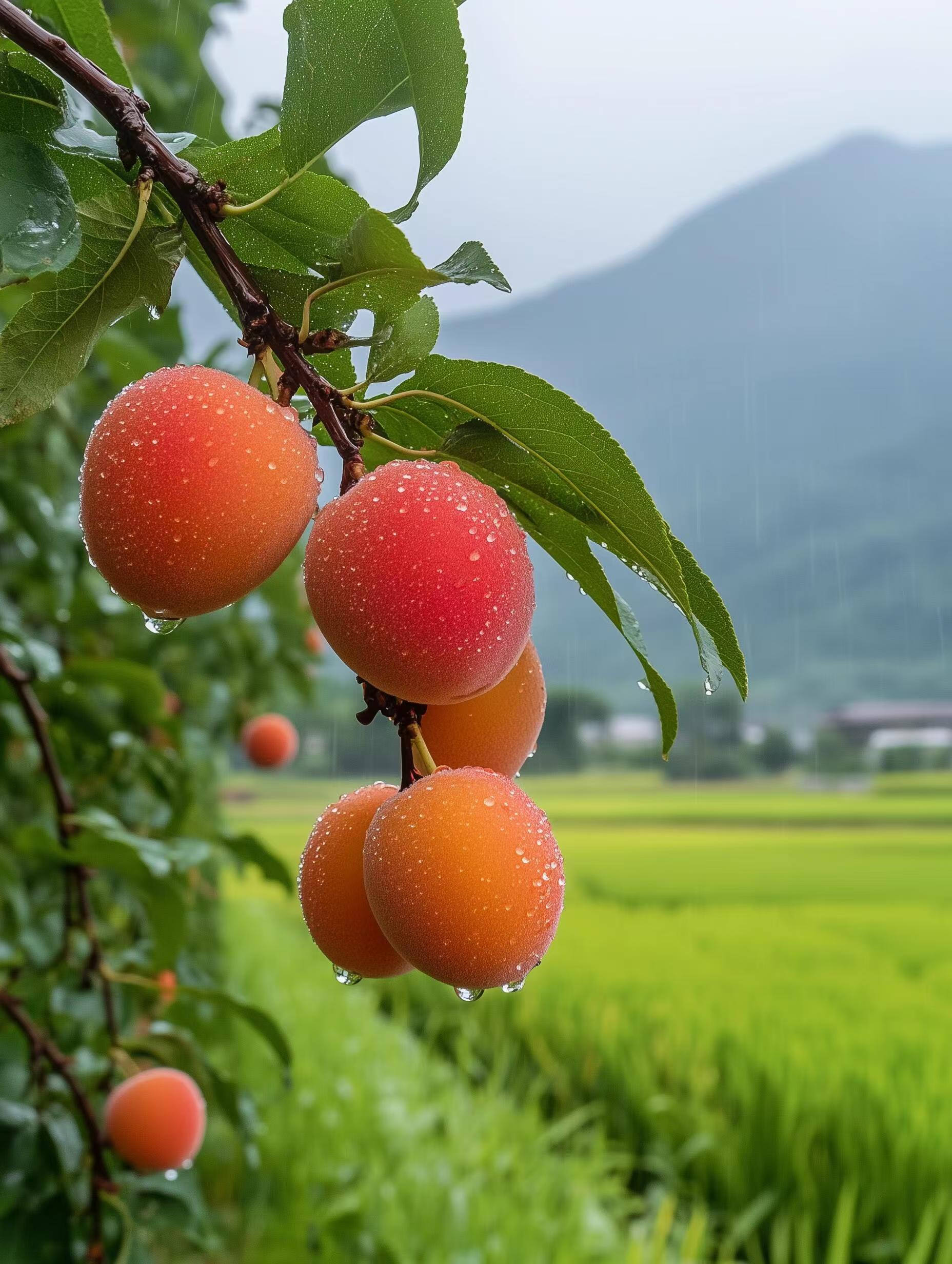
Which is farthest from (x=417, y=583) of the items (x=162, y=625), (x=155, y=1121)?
(x=155, y=1121)

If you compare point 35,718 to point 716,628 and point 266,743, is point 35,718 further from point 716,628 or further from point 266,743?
point 266,743

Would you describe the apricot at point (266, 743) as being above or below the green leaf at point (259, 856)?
above

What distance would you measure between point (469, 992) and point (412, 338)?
0.18 metres

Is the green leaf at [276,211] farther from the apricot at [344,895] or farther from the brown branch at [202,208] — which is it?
the apricot at [344,895]

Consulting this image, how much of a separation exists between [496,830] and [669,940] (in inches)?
173

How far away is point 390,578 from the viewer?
27 centimetres

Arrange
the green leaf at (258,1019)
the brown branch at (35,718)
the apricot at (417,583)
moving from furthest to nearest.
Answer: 1. the green leaf at (258,1019)
2. the brown branch at (35,718)
3. the apricot at (417,583)

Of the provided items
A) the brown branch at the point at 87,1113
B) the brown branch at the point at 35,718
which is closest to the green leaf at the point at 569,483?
the brown branch at the point at 35,718

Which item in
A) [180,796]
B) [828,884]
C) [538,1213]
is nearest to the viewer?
[180,796]

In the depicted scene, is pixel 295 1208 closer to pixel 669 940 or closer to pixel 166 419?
pixel 166 419

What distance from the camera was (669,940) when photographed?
4.45m

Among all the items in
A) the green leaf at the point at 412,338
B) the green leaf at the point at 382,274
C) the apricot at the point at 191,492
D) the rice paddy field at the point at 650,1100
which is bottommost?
the rice paddy field at the point at 650,1100

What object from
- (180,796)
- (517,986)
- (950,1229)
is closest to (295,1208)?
(950,1229)

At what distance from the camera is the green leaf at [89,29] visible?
18.1 inches
